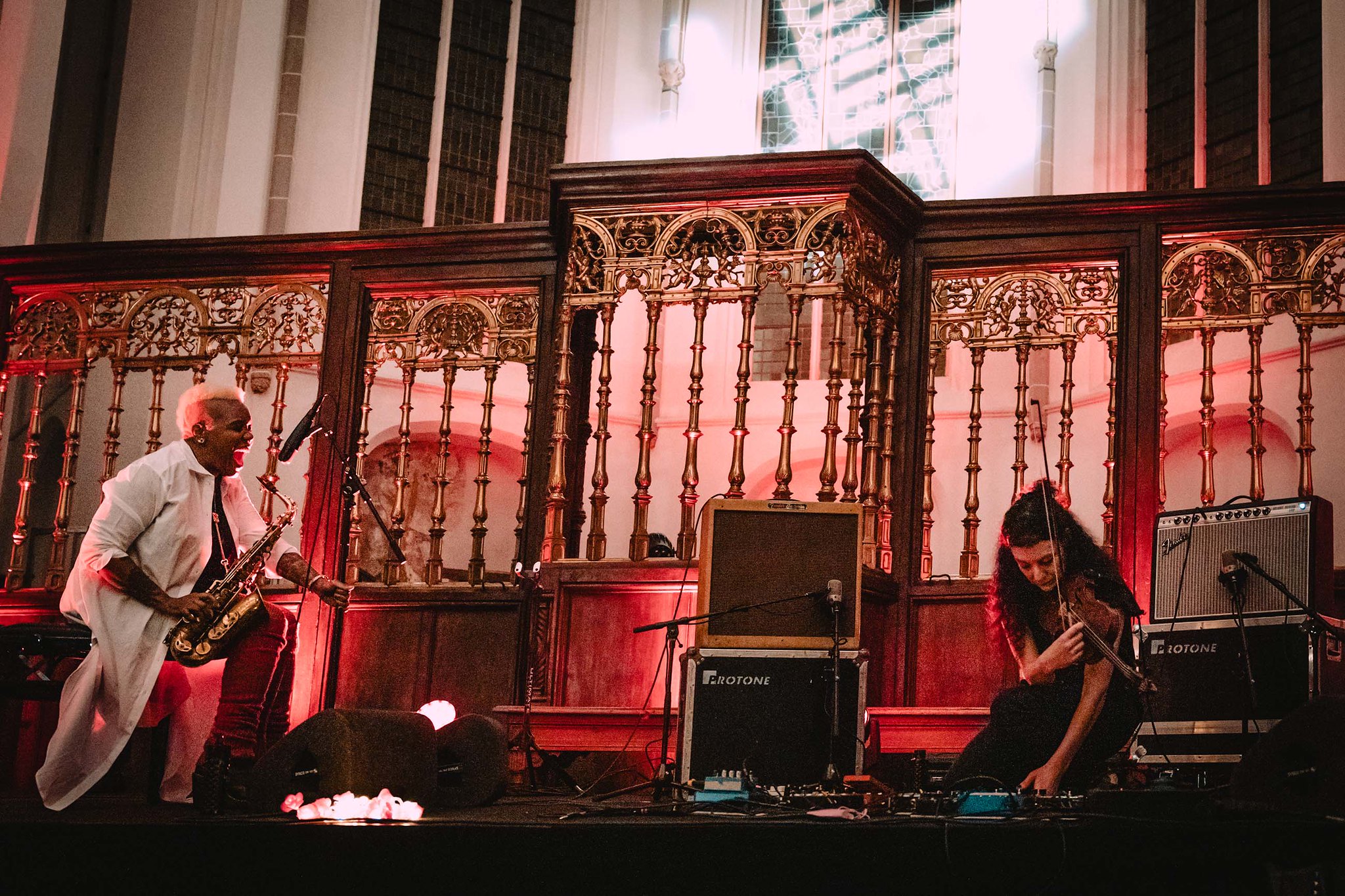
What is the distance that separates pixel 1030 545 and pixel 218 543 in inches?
120

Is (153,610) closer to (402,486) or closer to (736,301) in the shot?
(402,486)

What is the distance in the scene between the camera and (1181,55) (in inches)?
488

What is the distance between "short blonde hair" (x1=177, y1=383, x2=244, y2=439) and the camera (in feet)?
19.1

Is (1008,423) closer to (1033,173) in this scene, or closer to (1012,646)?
(1033,173)

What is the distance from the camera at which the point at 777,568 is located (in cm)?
561

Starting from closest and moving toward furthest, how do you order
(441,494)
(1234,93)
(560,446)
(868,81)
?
1. (560,446)
2. (441,494)
3. (1234,93)
4. (868,81)

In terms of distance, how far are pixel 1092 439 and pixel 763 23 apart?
5.19 metres

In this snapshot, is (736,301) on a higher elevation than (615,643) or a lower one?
higher

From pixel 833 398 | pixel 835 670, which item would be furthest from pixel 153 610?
pixel 833 398

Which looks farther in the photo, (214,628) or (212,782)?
(214,628)

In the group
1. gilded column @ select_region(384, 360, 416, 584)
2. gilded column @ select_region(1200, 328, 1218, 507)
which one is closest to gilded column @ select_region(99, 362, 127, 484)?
gilded column @ select_region(384, 360, 416, 584)

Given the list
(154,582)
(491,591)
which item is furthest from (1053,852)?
(491,591)

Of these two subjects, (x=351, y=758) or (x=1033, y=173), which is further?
(x=1033, y=173)

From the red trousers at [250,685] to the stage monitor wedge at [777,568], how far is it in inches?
59.6
